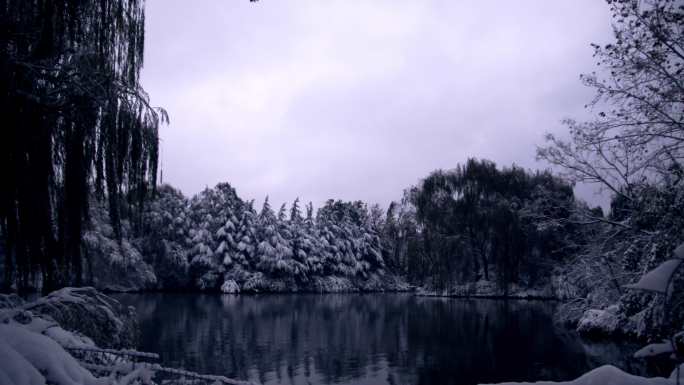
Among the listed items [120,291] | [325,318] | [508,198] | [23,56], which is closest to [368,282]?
[508,198]

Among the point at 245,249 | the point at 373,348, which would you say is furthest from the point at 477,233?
the point at 373,348

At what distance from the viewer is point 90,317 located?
4.72m

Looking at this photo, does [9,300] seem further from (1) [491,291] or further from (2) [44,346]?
(1) [491,291]

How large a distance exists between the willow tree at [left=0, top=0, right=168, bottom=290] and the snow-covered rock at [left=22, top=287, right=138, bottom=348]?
0.21 metres

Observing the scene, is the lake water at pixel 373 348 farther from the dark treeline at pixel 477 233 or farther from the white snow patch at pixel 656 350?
the dark treeline at pixel 477 233

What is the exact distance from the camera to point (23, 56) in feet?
11.6

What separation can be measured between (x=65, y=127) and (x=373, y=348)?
43.5ft

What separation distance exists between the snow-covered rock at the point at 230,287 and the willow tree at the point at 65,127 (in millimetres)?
38009

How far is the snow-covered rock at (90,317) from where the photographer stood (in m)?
4.37

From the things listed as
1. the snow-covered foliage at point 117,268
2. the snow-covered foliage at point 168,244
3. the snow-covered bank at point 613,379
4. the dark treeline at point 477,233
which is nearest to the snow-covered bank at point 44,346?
the snow-covered bank at point 613,379

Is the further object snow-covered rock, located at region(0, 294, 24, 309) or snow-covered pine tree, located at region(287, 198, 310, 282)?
snow-covered pine tree, located at region(287, 198, 310, 282)

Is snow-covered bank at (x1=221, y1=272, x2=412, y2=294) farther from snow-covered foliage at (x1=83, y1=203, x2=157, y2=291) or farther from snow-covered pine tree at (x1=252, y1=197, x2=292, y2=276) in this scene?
snow-covered foliage at (x1=83, y1=203, x2=157, y2=291)

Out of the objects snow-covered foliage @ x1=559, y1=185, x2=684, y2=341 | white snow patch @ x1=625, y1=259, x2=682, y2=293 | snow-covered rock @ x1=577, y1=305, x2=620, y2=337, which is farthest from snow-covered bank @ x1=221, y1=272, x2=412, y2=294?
white snow patch @ x1=625, y1=259, x2=682, y2=293

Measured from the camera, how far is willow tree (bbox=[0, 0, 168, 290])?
347cm
